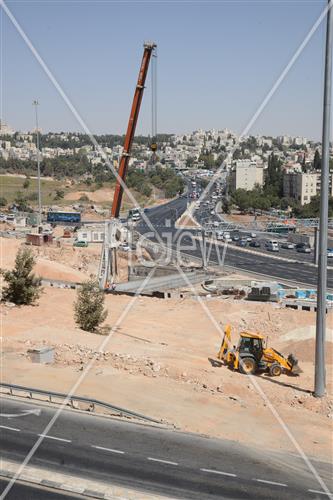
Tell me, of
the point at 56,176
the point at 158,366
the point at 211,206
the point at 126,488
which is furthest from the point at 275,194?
the point at 126,488

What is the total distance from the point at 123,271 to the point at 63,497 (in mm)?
39549

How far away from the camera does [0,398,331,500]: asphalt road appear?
10.8 metres

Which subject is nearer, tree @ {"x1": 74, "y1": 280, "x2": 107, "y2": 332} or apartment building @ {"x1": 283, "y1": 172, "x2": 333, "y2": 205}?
tree @ {"x1": 74, "y1": 280, "x2": 107, "y2": 332}

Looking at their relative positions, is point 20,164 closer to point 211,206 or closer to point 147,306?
point 211,206

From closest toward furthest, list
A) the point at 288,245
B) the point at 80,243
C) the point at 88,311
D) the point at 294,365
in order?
the point at 294,365
the point at 88,311
the point at 80,243
the point at 288,245

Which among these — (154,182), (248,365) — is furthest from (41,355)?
(154,182)

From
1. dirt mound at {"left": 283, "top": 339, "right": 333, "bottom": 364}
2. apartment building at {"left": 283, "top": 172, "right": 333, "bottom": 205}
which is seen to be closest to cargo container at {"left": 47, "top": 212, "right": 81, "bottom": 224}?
apartment building at {"left": 283, "top": 172, "right": 333, "bottom": 205}

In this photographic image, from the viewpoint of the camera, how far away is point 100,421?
13.9m

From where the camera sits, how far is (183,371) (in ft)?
63.0

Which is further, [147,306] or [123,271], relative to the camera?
[123,271]

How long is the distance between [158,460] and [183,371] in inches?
292

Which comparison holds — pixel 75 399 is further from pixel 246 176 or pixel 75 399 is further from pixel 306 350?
pixel 246 176

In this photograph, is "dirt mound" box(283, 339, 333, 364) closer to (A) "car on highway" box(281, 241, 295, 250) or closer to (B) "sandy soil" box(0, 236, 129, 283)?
(B) "sandy soil" box(0, 236, 129, 283)

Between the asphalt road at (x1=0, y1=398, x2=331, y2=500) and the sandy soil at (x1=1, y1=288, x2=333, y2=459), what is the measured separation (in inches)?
39.7
